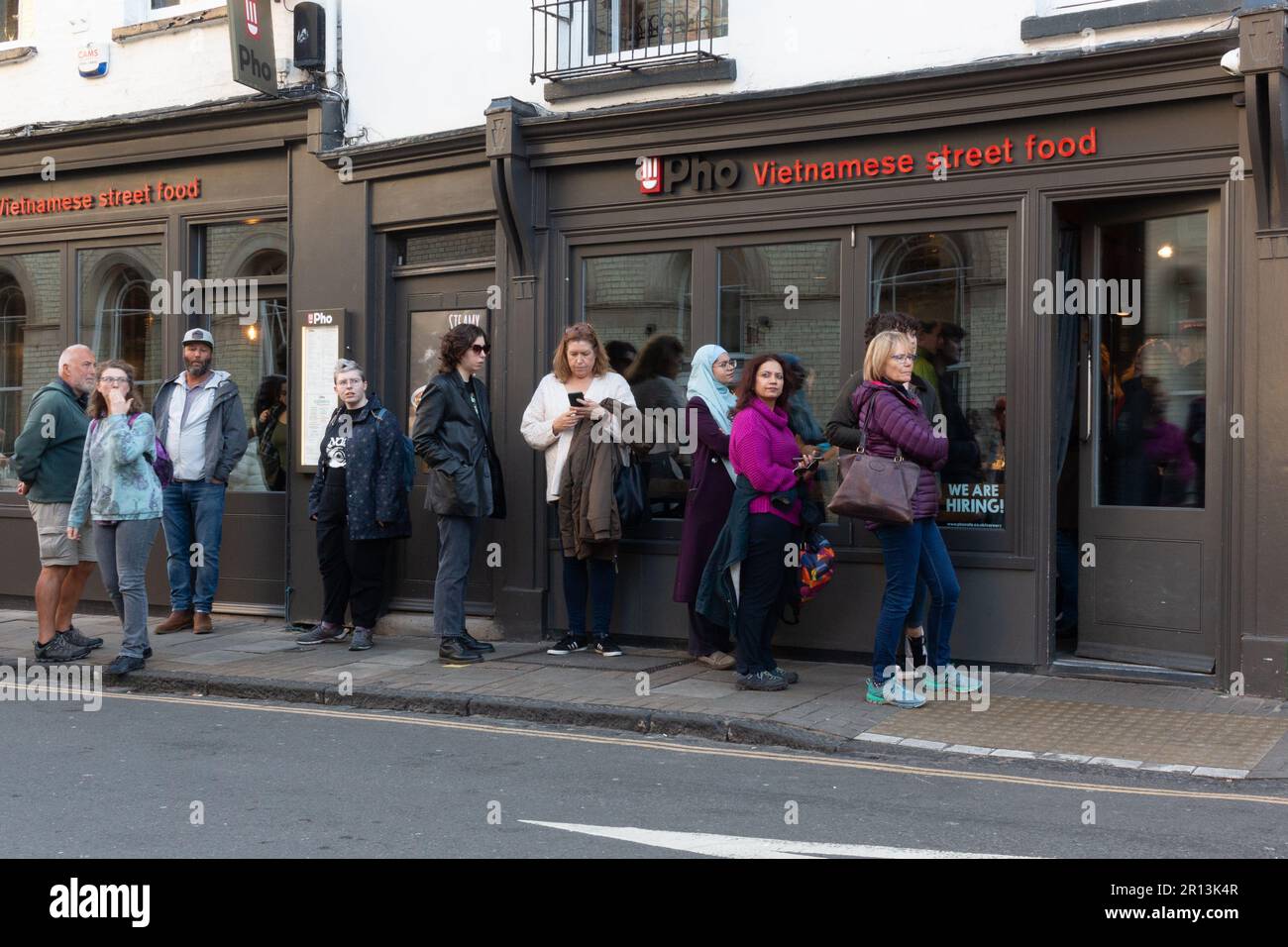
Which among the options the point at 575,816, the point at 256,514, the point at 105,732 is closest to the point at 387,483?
the point at 256,514

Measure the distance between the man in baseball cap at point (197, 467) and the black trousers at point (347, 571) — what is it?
104 centimetres

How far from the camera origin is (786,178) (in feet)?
31.7

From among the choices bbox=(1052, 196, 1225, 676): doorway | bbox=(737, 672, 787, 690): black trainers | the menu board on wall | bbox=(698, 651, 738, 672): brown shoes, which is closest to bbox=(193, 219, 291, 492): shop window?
the menu board on wall

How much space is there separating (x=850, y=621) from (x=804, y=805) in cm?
346

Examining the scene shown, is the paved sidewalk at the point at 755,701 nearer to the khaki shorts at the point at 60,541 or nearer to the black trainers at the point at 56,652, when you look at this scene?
the black trainers at the point at 56,652

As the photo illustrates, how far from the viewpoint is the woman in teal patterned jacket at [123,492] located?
9.24 metres

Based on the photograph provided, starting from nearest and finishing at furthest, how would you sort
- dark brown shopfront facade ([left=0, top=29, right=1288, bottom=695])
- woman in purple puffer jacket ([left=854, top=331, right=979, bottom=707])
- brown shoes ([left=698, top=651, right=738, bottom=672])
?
woman in purple puffer jacket ([left=854, top=331, right=979, bottom=707]), dark brown shopfront facade ([left=0, top=29, right=1288, bottom=695]), brown shoes ([left=698, top=651, right=738, bottom=672])

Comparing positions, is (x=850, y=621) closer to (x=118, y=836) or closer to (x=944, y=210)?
(x=944, y=210)

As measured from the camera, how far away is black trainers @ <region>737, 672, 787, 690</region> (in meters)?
8.45

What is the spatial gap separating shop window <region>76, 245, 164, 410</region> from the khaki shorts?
2.98 metres

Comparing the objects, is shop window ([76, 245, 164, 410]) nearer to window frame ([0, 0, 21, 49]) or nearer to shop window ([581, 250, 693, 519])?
window frame ([0, 0, 21, 49])

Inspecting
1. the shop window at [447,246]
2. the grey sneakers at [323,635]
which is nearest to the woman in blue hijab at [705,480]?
the shop window at [447,246]

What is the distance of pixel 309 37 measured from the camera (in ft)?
37.6

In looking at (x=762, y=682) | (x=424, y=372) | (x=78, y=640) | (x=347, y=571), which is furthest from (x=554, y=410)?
(x=78, y=640)
